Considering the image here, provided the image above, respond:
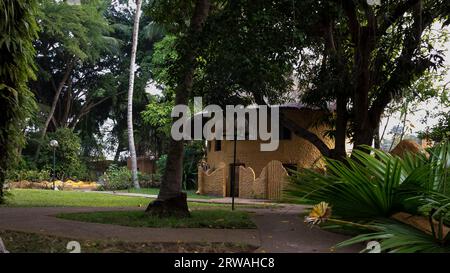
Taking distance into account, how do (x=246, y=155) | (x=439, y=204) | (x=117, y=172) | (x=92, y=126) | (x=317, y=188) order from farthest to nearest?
(x=92, y=126), (x=117, y=172), (x=246, y=155), (x=317, y=188), (x=439, y=204)

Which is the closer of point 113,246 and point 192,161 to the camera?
point 113,246

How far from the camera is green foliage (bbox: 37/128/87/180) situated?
3216cm

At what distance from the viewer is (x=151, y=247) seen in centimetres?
642

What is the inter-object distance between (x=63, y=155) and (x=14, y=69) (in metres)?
25.1

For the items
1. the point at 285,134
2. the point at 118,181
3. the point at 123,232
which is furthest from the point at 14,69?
the point at 118,181

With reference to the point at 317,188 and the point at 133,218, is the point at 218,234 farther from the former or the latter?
the point at 317,188

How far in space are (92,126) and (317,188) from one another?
39736 mm

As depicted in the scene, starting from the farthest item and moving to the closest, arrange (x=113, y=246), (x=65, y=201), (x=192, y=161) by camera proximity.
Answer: (x=192, y=161)
(x=65, y=201)
(x=113, y=246)

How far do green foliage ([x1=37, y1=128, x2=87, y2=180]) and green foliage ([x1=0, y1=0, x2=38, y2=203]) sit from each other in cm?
2182

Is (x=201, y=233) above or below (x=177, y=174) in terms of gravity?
below

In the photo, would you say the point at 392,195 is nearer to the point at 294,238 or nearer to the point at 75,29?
the point at 294,238

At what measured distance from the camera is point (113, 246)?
632 centimetres

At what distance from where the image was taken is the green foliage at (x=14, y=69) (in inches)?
298
